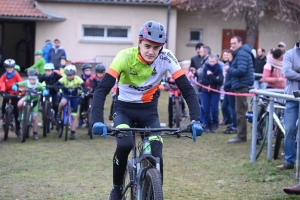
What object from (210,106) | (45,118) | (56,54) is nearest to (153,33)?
(45,118)

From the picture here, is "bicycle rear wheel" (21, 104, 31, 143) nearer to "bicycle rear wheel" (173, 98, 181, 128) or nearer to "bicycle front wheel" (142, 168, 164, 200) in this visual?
"bicycle rear wheel" (173, 98, 181, 128)

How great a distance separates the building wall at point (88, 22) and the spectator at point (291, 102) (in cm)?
2093

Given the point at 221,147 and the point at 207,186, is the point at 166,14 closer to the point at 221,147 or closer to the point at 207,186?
the point at 221,147

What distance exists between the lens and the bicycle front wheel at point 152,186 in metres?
5.84

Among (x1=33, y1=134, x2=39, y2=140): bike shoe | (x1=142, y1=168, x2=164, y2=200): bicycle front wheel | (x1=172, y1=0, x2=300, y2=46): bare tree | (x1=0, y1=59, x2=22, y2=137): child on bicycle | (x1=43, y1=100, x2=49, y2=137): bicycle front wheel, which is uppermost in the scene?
(x1=172, y1=0, x2=300, y2=46): bare tree

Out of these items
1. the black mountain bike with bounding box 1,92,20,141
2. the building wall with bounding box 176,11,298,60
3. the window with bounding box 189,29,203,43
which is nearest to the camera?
the black mountain bike with bounding box 1,92,20,141

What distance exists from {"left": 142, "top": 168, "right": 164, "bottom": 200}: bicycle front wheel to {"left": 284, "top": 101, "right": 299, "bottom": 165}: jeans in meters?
4.16

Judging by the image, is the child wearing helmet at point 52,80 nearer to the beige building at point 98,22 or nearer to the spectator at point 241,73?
the spectator at point 241,73

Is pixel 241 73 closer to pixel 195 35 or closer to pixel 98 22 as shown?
pixel 98 22

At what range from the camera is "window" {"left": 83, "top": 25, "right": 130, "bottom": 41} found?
31.1 m

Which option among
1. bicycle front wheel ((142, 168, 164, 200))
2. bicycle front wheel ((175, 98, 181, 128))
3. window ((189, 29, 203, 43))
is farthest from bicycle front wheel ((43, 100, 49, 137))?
window ((189, 29, 203, 43))

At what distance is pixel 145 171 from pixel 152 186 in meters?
0.31

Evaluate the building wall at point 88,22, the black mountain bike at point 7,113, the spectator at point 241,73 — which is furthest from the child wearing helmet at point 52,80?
the building wall at point 88,22

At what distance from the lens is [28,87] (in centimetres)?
1459
